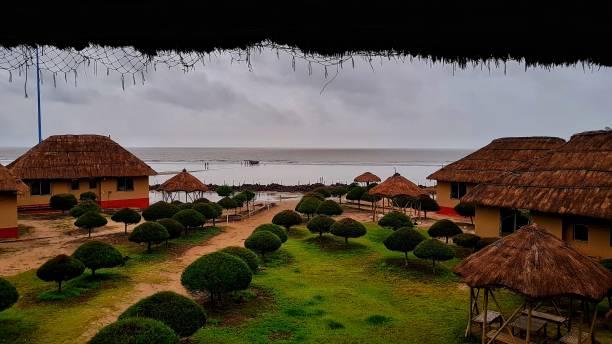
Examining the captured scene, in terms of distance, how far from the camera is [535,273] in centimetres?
940

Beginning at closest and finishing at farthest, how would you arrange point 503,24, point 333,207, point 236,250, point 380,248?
point 503,24, point 236,250, point 380,248, point 333,207

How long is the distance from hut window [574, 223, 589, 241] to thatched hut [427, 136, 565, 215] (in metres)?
10.2

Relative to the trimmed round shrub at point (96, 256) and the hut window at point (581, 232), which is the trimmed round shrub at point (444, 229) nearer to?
the hut window at point (581, 232)

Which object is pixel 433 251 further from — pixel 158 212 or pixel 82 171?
pixel 82 171

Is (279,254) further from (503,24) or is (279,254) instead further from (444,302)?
(503,24)

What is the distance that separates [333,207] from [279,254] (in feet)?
23.4

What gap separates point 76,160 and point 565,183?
102ft

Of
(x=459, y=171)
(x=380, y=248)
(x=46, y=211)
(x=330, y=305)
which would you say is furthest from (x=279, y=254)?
(x=46, y=211)

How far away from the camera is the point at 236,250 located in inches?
591

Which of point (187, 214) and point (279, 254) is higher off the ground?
point (187, 214)

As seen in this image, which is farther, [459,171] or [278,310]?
[459,171]

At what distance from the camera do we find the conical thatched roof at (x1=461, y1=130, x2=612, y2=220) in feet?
53.0

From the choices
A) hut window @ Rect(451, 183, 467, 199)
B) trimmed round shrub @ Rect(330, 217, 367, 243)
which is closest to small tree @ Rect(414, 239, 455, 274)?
trimmed round shrub @ Rect(330, 217, 367, 243)

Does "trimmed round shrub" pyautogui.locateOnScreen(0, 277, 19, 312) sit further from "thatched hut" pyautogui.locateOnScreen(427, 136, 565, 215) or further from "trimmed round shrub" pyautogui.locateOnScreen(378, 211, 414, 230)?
"thatched hut" pyautogui.locateOnScreen(427, 136, 565, 215)
